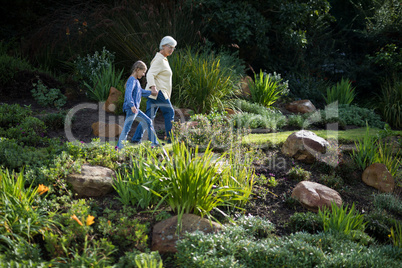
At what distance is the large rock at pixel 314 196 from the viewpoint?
177 inches

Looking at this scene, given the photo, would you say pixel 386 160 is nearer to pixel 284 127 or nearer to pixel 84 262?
pixel 284 127

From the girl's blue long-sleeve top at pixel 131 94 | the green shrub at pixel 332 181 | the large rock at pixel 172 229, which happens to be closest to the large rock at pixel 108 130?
the girl's blue long-sleeve top at pixel 131 94

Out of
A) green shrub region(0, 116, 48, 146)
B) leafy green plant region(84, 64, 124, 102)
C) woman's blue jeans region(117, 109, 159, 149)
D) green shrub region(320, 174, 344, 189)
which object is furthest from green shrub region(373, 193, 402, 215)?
leafy green plant region(84, 64, 124, 102)

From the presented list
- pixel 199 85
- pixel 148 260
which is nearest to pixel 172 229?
pixel 148 260

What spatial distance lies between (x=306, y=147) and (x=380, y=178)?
1.11m

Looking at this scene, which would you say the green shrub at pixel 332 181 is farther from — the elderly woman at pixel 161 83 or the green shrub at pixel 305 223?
the elderly woman at pixel 161 83

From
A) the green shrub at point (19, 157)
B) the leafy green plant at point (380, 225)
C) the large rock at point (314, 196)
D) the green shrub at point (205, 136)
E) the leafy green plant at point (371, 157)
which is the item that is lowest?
the leafy green plant at point (380, 225)

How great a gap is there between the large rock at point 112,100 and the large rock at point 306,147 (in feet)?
12.0

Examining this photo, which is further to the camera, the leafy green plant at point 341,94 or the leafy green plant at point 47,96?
the leafy green plant at point 341,94

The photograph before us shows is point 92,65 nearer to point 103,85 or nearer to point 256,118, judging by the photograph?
point 103,85

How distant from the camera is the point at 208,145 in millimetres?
3838

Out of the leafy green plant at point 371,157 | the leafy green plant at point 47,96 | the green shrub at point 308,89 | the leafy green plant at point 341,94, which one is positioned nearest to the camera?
the leafy green plant at point 371,157

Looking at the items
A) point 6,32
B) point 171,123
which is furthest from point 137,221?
point 6,32

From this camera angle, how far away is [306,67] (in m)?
11.9
